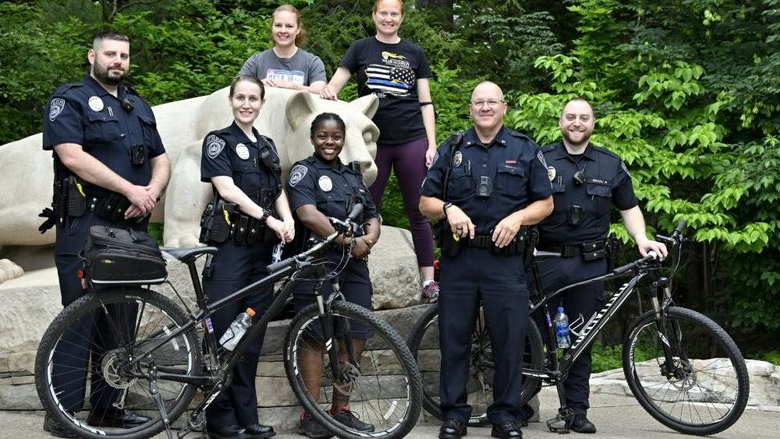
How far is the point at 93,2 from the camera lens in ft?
38.0

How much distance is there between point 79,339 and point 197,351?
53 centimetres

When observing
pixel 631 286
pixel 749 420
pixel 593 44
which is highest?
pixel 593 44

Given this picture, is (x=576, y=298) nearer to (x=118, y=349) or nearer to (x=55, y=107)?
(x=118, y=349)

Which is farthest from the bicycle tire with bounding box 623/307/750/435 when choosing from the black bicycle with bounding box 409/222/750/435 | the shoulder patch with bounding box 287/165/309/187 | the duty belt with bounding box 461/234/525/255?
the shoulder patch with bounding box 287/165/309/187

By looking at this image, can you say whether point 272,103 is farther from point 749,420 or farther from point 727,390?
point 749,420

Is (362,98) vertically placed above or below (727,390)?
above

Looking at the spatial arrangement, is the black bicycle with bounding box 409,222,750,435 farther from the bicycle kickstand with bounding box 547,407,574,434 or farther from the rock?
the rock

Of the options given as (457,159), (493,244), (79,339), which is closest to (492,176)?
(457,159)

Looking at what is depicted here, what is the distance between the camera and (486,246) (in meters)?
5.37

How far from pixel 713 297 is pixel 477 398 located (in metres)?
6.18

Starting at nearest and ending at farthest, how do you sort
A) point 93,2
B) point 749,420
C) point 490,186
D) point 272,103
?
point 490,186 → point 272,103 → point 749,420 → point 93,2

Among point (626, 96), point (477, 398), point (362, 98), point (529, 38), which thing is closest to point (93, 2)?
point (529, 38)

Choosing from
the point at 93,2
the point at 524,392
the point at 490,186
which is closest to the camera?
the point at 490,186

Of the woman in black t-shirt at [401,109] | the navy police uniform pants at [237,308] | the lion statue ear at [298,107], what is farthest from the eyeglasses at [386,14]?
the navy police uniform pants at [237,308]
